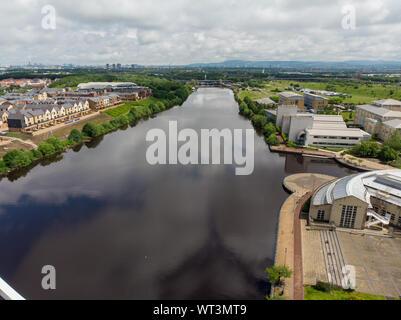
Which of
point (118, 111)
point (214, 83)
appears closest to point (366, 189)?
point (118, 111)

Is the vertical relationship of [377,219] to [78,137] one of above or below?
below

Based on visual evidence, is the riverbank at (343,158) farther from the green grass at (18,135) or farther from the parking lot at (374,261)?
the green grass at (18,135)

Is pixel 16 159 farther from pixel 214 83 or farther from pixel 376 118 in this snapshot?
pixel 214 83

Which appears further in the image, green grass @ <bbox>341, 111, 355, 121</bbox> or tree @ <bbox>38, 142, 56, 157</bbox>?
green grass @ <bbox>341, 111, 355, 121</bbox>

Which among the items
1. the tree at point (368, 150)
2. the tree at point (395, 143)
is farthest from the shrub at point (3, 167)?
the tree at point (395, 143)

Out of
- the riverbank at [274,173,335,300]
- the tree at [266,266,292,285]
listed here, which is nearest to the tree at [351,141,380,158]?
the riverbank at [274,173,335,300]

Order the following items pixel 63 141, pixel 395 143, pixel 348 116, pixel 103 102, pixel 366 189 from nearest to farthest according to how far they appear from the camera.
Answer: pixel 366 189
pixel 395 143
pixel 63 141
pixel 348 116
pixel 103 102

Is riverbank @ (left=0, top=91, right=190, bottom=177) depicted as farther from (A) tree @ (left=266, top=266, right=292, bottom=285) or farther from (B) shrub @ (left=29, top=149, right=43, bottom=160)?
(A) tree @ (left=266, top=266, right=292, bottom=285)

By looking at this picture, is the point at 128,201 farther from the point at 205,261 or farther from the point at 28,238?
the point at 205,261
